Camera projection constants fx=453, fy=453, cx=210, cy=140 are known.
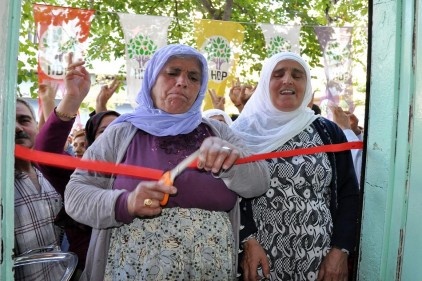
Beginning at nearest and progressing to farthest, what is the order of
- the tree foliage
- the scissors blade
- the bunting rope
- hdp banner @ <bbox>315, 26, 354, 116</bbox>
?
the bunting rope → the scissors blade → hdp banner @ <bbox>315, 26, 354, 116</bbox> → the tree foliage

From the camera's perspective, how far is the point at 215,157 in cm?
137

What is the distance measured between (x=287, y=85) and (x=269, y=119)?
0.20 meters

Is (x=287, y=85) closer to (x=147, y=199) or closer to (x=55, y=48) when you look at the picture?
(x=147, y=199)

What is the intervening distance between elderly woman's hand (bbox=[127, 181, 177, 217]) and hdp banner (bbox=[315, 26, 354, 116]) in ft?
17.4

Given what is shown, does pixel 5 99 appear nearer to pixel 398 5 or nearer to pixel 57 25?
pixel 398 5

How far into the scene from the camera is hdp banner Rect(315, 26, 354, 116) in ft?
21.5

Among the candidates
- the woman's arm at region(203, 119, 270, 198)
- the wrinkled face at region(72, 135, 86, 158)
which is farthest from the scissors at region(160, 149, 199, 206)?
the wrinkled face at region(72, 135, 86, 158)

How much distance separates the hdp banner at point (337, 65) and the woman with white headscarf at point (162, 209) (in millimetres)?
4911

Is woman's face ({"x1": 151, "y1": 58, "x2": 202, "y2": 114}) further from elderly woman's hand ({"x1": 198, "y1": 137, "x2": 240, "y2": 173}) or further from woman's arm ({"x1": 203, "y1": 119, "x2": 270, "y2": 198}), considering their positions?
elderly woman's hand ({"x1": 198, "y1": 137, "x2": 240, "y2": 173})

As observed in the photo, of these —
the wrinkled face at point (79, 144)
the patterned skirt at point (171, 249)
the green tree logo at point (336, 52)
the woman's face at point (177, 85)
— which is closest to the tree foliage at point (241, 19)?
the green tree logo at point (336, 52)

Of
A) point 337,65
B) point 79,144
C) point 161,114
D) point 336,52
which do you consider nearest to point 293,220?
point 161,114

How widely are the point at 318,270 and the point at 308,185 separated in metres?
0.40

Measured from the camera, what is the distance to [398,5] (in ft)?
3.49

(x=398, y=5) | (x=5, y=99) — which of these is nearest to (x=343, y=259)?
(x=398, y=5)
